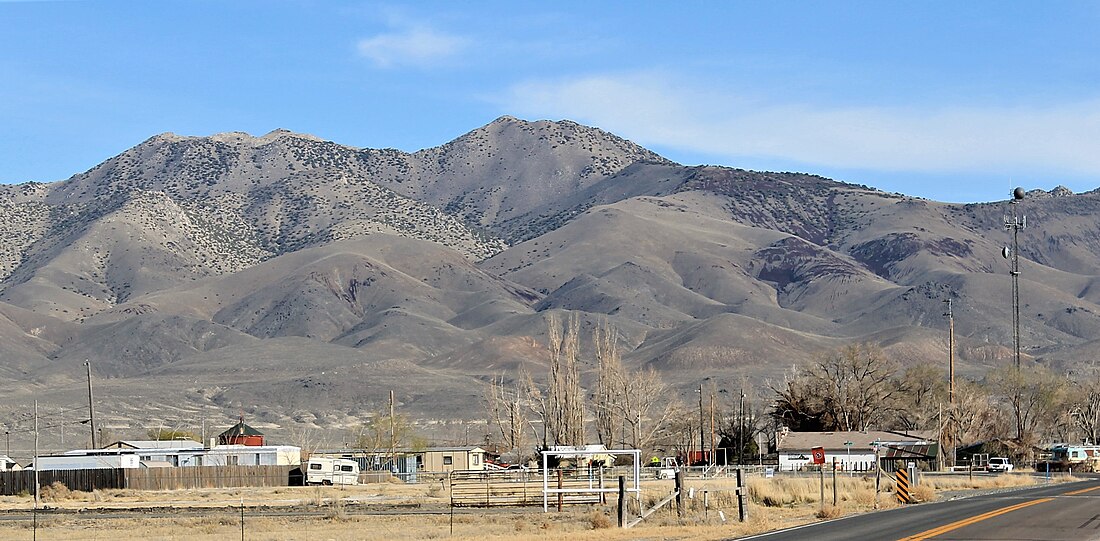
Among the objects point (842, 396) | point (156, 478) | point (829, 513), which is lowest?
point (156, 478)

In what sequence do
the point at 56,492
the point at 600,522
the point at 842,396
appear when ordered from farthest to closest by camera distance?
the point at 842,396 → the point at 56,492 → the point at 600,522

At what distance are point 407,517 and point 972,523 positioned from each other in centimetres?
2004

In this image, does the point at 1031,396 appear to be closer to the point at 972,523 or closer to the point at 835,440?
the point at 835,440

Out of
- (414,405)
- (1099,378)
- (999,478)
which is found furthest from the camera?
(414,405)

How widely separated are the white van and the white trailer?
31.3 feet

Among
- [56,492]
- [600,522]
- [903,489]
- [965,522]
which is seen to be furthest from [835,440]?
[965,522]

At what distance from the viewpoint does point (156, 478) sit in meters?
80.3

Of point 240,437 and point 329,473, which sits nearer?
point 329,473

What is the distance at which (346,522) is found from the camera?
4862 cm

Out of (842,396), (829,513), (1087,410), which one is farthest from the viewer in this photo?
(1087,410)

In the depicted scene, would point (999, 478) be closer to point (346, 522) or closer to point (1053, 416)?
point (346, 522)

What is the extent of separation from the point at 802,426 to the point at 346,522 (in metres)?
74.7

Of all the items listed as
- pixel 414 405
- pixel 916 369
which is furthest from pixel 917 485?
pixel 414 405

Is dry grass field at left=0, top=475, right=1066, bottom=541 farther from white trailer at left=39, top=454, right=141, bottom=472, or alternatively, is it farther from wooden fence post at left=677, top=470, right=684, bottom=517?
white trailer at left=39, top=454, right=141, bottom=472
